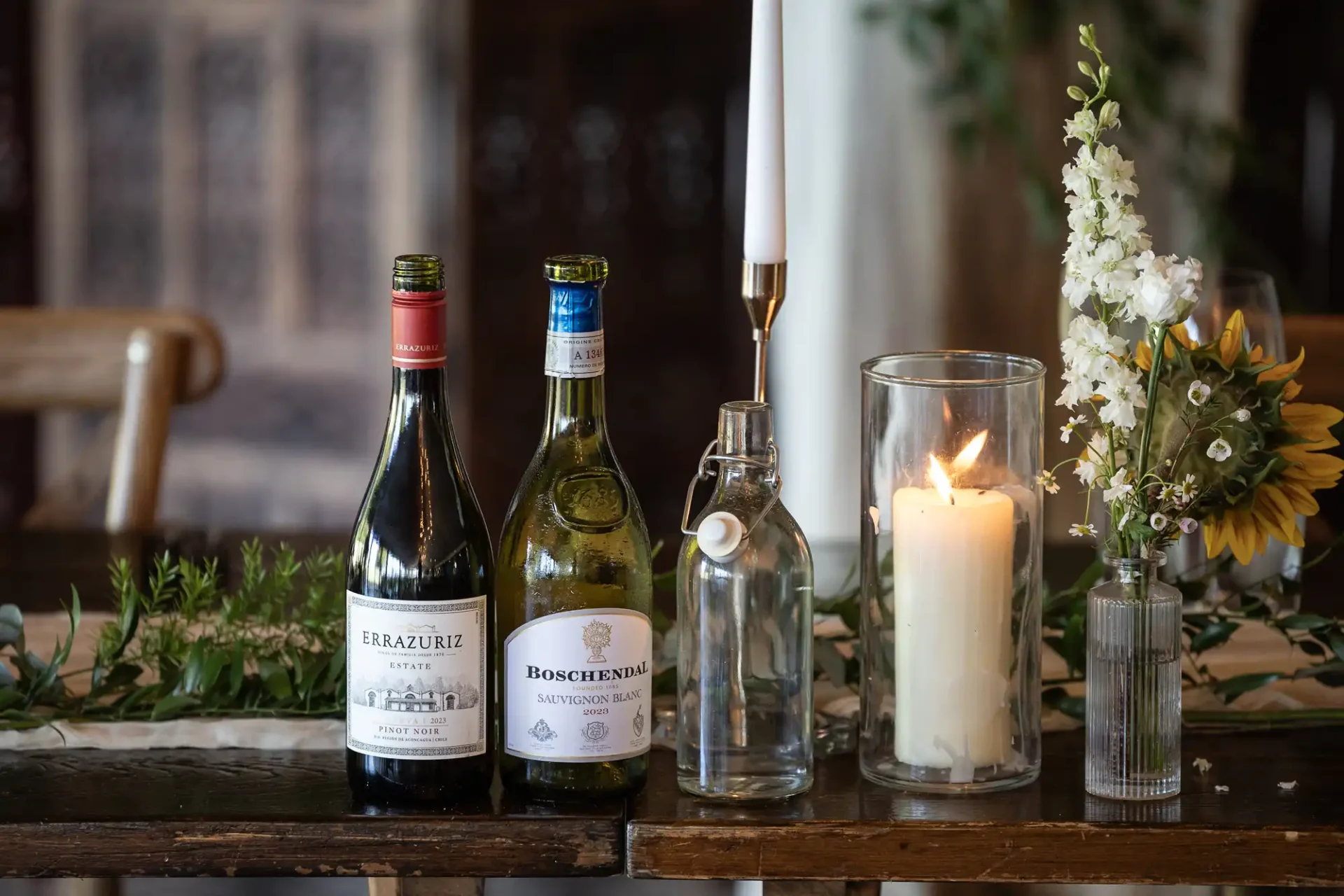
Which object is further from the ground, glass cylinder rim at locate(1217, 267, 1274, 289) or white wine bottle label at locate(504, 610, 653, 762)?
glass cylinder rim at locate(1217, 267, 1274, 289)

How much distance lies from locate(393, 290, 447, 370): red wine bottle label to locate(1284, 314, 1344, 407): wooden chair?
927 mm

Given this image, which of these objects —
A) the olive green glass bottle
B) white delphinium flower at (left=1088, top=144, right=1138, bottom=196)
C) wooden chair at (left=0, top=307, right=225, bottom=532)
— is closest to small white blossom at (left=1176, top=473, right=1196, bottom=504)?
white delphinium flower at (left=1088, top=144, right=1138, bottom=196)

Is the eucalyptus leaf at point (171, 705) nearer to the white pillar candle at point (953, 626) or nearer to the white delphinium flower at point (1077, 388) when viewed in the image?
the white pillar candle at point (953, 626)

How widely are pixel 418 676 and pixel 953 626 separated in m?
0.26

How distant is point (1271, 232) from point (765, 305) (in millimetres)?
2422

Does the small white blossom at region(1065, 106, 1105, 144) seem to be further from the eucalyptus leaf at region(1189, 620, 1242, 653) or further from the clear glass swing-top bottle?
the eucalyptus leaf at region(1189, 620, 1242, 653)

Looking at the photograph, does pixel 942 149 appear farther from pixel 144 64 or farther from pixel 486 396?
pixel 144 64

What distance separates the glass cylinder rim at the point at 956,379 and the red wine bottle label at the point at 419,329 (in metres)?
0.20

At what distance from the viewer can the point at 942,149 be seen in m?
1.87

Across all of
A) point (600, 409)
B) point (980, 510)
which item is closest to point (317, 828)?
point (600, 409)

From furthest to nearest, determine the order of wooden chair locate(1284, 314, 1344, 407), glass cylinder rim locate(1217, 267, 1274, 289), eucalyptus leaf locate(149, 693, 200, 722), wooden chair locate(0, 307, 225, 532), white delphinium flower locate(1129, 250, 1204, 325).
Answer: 1. wooden chair locate(0, 307, 225, 532)
2. wooden chair locate(1284, 314, 1344, 407)
3. glass cylinder rim locate(1217, 267, 1274, 289)
4. eucalyptus leaf locate(149, 693, 200, 722)
5. white delphinium flower locate(1129, 250, 1204, 325)

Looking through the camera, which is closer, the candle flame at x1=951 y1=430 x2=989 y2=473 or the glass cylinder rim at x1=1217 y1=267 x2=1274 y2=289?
the candle flame at x1=951 y1=430 x2=989 y2=473

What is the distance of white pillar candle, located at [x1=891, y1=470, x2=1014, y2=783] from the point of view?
0.71 m

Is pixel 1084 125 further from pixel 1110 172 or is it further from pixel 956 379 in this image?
pixel 956 379
